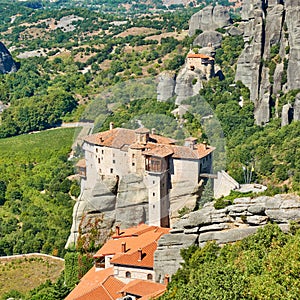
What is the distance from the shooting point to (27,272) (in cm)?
2803

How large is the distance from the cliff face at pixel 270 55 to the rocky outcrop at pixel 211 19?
1174cm

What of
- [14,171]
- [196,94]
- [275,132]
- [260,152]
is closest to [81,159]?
[260,152]

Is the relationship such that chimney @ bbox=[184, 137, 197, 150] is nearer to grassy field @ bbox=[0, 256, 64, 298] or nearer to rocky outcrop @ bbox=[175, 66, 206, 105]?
grassy field @ bbox=[0, 256, 64, 298]

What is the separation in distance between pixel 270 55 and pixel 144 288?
24.3m

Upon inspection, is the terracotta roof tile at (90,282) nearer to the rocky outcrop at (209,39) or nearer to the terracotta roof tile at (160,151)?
the terracotta roof tile at (160,151)

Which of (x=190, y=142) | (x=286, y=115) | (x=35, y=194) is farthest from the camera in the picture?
(x=35, y=194)

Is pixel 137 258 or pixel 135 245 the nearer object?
pixel 137 258

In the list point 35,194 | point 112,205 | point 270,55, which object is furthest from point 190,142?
point 35,194

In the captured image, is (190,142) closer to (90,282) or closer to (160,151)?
(160,151)

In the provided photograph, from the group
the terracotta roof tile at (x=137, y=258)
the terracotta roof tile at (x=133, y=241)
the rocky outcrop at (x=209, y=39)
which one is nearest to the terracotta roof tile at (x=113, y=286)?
the terracotta roof tile at (x=137, y=258)

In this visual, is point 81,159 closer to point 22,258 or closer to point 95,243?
point 95,243

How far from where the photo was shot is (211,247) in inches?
627

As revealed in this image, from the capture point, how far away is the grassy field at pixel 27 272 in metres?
26.5

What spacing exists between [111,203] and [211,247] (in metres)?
8.14
